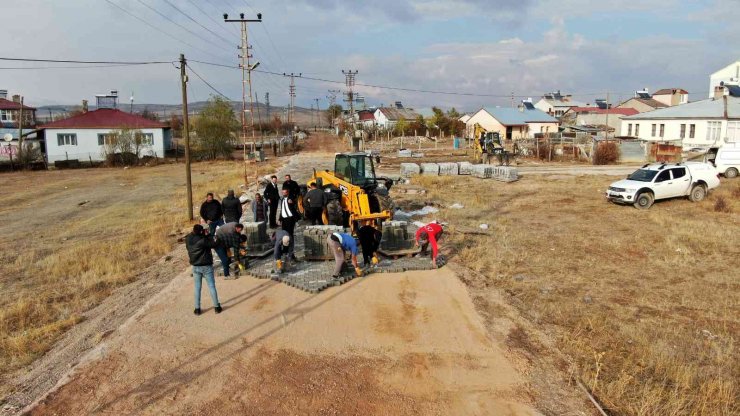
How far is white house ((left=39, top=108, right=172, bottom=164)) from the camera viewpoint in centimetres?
4475

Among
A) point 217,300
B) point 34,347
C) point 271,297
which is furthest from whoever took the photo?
point 271,297

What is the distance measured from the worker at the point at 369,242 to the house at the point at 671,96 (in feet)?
253

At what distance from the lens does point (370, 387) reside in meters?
6.38

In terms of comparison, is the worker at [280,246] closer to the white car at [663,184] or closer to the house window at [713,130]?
the white car at [663,184]

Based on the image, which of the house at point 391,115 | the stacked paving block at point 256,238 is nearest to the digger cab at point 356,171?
the stacked paving block at point 256,238

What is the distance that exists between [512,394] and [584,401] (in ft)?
2.75

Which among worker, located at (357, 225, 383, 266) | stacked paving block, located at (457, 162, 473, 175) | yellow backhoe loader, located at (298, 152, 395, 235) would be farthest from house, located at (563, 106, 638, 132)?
worker, located at (357, 225, 383, 266)

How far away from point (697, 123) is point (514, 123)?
86.3 feet

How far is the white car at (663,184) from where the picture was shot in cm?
1936

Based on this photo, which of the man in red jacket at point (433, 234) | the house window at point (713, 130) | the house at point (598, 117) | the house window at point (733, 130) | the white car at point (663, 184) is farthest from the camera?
the house at point (598, 117)

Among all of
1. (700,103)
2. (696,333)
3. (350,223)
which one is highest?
(700,103)

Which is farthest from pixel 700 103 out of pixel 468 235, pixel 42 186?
pixel 42 186

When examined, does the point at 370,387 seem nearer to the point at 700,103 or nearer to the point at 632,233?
the point at 632,233

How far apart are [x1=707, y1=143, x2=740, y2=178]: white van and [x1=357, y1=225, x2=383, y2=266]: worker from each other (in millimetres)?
25122
